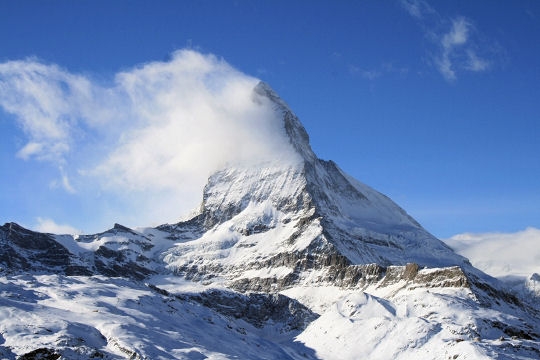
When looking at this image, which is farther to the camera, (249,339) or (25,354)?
(249,339)

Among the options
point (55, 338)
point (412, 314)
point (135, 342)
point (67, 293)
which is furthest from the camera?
point (412, 314)

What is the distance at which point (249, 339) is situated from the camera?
172250mm

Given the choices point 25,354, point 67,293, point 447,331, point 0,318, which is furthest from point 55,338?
Answer: point 447,331

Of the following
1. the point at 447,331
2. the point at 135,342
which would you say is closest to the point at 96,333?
the point at 135,342

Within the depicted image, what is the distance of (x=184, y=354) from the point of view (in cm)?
13362

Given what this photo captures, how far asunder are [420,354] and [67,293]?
Result: 264ft

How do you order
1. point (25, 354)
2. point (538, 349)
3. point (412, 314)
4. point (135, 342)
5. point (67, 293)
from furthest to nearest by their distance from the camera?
point (412, 314)
point (67, 293)
point (538, 349)
point (135, 342)
point (25, 354)

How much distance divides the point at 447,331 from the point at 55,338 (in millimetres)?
89933

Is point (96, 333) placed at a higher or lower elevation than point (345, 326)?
lower

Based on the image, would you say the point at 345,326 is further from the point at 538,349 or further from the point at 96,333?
the point at 96,333

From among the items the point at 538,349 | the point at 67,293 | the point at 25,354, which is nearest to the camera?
the point at 25,354

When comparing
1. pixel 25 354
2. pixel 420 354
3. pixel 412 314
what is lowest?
pixel 25 354

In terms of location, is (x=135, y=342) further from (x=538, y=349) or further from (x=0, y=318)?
(x=538, y=349)

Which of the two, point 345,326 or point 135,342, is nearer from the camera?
point 135,342
